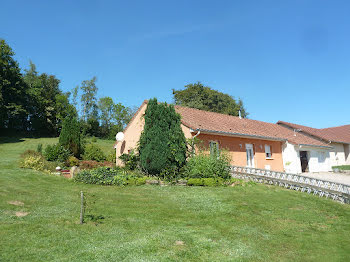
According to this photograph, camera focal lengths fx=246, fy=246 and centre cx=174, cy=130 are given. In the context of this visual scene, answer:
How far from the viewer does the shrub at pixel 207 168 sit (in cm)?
1281

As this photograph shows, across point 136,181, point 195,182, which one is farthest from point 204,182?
point 136,181

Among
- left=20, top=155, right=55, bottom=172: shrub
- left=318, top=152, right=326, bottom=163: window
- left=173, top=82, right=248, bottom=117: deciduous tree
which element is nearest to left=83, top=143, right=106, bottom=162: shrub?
left=20, top=155, right=55, bottom=172: shrub

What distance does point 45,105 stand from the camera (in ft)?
143

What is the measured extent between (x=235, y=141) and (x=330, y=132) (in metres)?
22.9

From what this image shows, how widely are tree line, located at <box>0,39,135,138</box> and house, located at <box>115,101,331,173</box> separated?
15008 mm

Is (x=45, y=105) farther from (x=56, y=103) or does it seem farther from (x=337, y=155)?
(x=337, y=155)

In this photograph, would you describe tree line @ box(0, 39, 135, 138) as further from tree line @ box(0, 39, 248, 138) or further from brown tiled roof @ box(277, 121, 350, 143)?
brown tiled roof @ box(277, 121, 350, 143)

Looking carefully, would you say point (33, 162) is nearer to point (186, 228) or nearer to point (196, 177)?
point (196, 177)

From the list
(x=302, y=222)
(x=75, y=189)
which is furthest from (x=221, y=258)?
(x=75, y=189)

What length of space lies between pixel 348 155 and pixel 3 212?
36672 millimetres

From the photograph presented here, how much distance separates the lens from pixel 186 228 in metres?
6.17

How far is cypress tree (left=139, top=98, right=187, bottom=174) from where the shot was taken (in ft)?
44.7

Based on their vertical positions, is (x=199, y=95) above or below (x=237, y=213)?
above

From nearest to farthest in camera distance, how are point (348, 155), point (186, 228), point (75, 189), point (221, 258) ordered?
point (221, 258)
point (186, 228)
point (75, 189)
point (348, 155)
